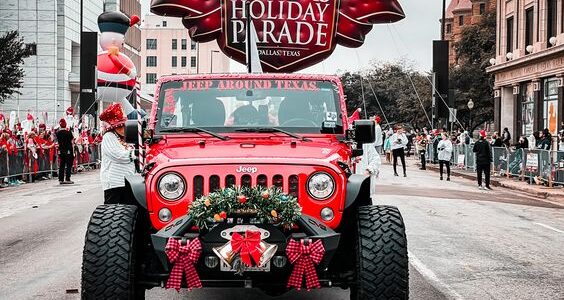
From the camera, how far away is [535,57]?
43.3 meters

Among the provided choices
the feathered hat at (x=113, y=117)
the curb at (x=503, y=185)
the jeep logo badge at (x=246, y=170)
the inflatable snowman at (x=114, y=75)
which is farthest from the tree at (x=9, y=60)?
the jeep logo badge at (x=246, y=170)

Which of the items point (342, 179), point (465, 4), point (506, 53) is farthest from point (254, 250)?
point (465, 4)

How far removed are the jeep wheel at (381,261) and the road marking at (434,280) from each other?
7.32ft

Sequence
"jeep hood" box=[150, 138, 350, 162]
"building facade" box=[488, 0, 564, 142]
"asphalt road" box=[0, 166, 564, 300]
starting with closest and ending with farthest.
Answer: "jeep hood" box=[150, 138, 350, 162]
"asphalt road" box=[0, 166, 564, 300]
"building facade" box=[488, 0, 564, 142]

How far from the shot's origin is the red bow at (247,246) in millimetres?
5906

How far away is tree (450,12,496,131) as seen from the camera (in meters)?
70.9

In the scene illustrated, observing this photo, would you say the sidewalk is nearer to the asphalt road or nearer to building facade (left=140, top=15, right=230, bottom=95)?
the asphalt road

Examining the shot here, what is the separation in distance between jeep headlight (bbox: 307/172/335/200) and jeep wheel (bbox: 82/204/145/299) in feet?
4.39

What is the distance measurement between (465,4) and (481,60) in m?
53.3

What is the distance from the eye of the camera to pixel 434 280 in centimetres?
916

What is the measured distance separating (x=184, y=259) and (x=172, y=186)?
619 millimetres

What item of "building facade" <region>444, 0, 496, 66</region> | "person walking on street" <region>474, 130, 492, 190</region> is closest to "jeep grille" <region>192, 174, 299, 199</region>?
"person walking on street" <region>474, 130, 492, 190</region>

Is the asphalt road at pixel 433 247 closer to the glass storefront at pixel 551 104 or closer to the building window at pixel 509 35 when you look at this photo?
the glass storefront at pixel 551 104

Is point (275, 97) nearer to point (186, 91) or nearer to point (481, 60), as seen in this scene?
point (186, 91)
